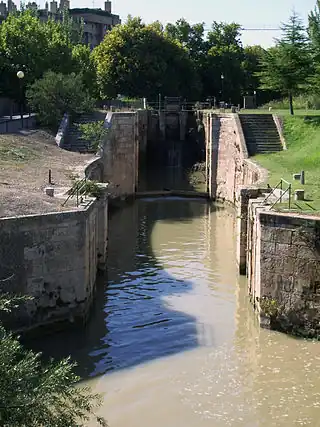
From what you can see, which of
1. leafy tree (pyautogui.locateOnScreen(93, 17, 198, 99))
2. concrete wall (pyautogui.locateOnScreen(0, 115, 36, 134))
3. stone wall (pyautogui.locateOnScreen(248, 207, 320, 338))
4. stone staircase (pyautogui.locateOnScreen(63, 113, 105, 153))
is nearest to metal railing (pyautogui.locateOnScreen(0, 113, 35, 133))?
concrete wall (pyautogui.locateOnScreen(0, 115, 36, 134))

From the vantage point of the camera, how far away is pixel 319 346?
14.4 m

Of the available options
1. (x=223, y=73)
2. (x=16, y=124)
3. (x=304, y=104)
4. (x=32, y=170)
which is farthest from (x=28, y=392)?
(x=223, y=73)

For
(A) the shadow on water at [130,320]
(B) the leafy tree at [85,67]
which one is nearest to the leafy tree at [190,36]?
(B) the leafy tree at [85,67]

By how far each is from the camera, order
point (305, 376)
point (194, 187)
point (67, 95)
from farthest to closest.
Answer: point (194, 187) < point (67, 95) < point (305, 376)

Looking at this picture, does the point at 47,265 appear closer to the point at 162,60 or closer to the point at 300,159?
the point at 300,159

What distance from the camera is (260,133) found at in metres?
31.3

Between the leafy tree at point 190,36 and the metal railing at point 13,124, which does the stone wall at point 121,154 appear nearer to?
the metal railing at point 13,124

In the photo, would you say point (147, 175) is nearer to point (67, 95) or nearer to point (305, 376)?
point (67, 95)

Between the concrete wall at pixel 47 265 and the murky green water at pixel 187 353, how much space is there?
0.66 metres

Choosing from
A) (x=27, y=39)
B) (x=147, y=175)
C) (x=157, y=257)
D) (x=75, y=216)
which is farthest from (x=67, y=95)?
(x=75, y=216)

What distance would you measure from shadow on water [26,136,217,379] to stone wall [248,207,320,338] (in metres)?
1.92

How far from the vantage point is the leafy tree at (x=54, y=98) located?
3341 centimetres

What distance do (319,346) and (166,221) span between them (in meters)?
14.2

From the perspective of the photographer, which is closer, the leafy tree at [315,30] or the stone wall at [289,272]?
the stone wall at [289,272]
